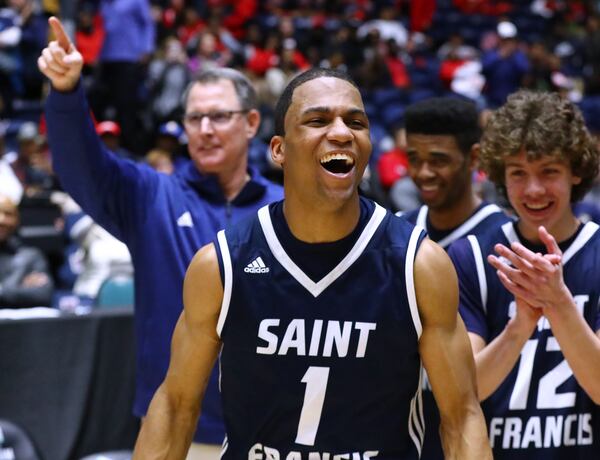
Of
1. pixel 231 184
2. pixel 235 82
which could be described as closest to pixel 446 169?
pixel 231 184

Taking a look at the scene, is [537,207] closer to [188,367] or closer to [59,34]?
[188,367]

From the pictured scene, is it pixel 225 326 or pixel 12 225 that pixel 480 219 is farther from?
pixel 12 225

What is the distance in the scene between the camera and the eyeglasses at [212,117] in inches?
168

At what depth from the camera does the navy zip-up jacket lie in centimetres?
392

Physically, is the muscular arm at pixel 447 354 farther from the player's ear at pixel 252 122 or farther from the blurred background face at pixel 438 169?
the player's ear at pixel 252 122

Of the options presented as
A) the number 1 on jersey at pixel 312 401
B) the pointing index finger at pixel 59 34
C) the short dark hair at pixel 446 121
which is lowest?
the number 1 on jersey at pixel 312 401

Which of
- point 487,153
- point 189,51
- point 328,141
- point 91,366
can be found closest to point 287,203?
point 328,141

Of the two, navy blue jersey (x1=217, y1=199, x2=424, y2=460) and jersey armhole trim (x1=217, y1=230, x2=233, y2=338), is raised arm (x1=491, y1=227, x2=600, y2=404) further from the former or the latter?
jersey armhole trim (x1=217, y1=230, x2=233, y2=338)

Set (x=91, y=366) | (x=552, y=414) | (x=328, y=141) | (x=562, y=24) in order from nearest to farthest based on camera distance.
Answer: (x=328, y=141) → (x=552, y=414) → (x=91, y=366) → (x=562, y=24)

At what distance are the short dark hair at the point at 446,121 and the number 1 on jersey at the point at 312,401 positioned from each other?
1560mm

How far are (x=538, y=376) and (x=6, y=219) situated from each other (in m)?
4.65

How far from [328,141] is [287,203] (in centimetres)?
24

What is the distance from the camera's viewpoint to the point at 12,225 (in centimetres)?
707

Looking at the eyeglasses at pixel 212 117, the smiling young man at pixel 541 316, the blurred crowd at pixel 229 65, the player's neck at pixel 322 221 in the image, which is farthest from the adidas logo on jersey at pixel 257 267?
the blurred crowd at pixel 229 65
